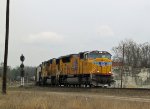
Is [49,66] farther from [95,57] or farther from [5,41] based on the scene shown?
[5,41]

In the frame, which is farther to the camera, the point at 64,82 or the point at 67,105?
the point at 64,82

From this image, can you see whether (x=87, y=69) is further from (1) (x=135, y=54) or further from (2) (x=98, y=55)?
(1) (x=135, y=54)

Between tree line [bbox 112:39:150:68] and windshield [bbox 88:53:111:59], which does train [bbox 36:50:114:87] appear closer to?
windshield [bbox 88:53:111:59]

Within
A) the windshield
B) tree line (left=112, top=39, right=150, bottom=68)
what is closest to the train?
the windshield

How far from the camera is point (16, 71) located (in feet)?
488

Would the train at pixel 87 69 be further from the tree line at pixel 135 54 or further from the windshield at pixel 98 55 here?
the tree line at pixel 135 54

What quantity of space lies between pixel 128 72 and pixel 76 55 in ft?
80.9

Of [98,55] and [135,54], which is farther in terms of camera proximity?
[135,54]

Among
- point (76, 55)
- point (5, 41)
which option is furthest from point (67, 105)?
point (76, 55)

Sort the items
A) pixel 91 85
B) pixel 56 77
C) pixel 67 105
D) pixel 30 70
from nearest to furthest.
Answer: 1. pixel 67 105
2. pixel 91 85
3. pixel 56 77
4. pixel 30 70

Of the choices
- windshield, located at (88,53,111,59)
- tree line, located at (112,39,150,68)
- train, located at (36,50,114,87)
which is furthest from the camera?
tree line, located at (112,39,150,68)

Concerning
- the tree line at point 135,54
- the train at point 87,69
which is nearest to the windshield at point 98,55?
the train at point 87,69

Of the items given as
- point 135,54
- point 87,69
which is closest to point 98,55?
point 87,69

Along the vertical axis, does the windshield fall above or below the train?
above
